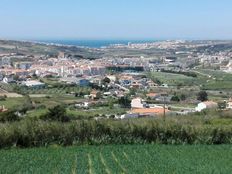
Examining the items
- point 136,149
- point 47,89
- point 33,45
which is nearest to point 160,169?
point 136,149

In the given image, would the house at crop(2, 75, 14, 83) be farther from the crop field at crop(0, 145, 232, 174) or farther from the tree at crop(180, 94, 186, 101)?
the crop field at crop(0, 145, 232, 174)

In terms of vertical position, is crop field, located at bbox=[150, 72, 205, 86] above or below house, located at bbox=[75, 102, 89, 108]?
below

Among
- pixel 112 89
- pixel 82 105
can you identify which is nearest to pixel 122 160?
pixel 82 105

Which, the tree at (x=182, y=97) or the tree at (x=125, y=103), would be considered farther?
the tree at (x=182, y=97)

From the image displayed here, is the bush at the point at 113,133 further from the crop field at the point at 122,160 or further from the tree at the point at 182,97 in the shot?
the tree at the point at 182,97

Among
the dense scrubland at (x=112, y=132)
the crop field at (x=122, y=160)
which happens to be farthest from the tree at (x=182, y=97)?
the crop field at (x=122, y=160)

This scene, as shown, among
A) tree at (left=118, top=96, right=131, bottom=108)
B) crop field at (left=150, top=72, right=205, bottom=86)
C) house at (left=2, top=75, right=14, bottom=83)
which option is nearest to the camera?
tree at (left=118, top=96, right=131, bottom=108)

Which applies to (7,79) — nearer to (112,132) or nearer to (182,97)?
(182,97)

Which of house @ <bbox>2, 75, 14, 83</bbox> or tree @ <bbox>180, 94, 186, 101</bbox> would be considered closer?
tree @ <bbox>180, 94, 186, 101</bbox>

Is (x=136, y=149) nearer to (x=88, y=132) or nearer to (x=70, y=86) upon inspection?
(x=88, y=132)

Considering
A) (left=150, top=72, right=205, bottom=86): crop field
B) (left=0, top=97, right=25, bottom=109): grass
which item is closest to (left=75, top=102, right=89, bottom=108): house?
(left=0, top=97, right=25, bottom=109): grass
